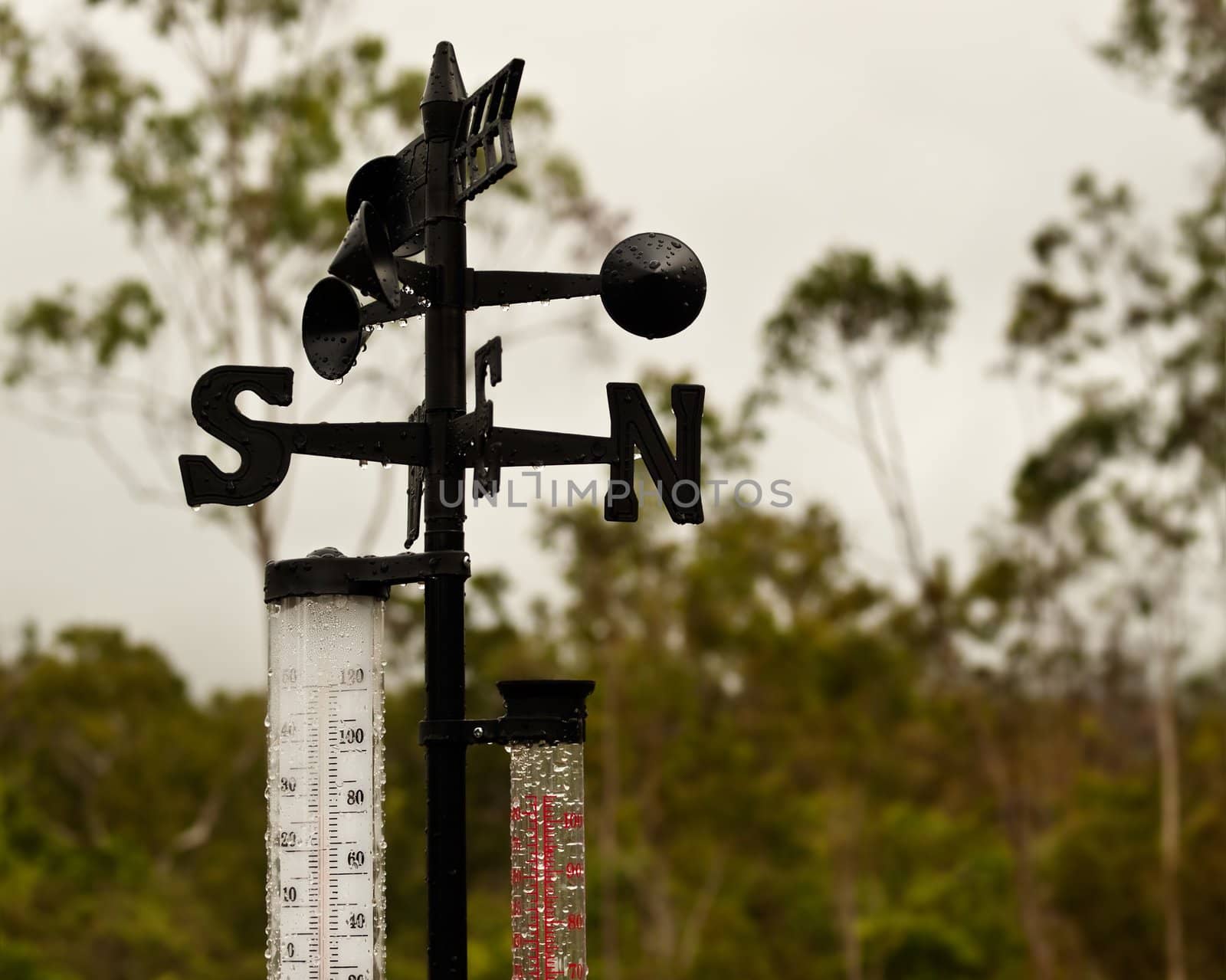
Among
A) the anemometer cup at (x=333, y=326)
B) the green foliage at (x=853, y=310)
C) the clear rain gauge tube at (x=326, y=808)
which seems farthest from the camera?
the green foliage at (x=853, y=310)

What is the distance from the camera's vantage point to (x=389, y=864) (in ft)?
67.0

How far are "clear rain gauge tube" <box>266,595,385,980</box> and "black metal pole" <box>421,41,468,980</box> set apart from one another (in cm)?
8

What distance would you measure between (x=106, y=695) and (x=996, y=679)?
36.4ft

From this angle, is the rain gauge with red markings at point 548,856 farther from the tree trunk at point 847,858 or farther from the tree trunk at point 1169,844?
the tree trunk at point 1169,844

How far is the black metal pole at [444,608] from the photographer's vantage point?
7.89 ft

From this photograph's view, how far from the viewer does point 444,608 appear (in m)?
2.42

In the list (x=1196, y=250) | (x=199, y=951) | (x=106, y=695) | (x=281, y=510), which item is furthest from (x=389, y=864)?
(x=1196, y=250)

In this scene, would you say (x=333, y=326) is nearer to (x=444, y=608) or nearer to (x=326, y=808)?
(x=444, y=608)

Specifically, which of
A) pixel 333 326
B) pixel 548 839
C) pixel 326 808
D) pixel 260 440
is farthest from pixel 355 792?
pixel 333 326

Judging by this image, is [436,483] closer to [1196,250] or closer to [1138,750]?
[1196,250]

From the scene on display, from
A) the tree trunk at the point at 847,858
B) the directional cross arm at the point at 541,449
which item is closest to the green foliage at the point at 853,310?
the tree trunk at the point at 847,858

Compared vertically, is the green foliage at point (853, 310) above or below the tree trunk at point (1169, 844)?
above

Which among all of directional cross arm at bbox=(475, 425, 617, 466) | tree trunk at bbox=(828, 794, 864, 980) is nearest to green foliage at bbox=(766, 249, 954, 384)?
tree trunk at bbox=(828, 794, 864, 980)

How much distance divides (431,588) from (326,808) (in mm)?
333
